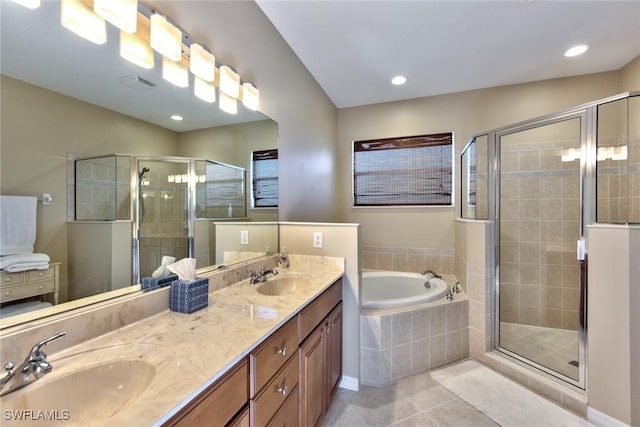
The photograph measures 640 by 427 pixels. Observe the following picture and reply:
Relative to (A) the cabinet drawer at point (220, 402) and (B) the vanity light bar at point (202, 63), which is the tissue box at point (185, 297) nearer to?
(A) the cabinet drawer at point (220, 402)

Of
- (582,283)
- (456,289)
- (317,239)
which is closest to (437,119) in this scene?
(456,289)

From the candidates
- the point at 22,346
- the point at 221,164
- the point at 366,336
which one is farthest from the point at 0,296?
the point at 366,336

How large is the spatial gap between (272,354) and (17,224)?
85 cm

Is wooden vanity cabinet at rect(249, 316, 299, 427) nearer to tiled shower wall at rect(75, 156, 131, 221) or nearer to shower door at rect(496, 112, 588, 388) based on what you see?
tiled shower wall at rect(75, 156, 131, 221)

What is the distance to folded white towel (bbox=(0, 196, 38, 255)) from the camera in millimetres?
685

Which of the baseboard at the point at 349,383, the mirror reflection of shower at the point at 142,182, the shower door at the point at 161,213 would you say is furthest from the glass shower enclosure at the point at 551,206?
the mirror reflection of shower at the point at 142,182

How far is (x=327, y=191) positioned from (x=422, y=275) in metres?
1.45

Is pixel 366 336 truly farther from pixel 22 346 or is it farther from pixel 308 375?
pixel 22 346

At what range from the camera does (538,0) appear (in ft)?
5.65

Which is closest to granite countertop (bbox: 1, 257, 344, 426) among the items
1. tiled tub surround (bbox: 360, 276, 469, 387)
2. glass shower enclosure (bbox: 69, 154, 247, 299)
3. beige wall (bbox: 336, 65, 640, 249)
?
glass shower enclosure (bbox: 69, 154, 247, 299)

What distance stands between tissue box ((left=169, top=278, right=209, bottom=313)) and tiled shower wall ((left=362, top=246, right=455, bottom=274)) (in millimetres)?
2520

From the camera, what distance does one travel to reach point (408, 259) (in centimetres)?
320

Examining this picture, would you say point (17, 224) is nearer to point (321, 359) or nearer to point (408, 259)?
point (321, 359)

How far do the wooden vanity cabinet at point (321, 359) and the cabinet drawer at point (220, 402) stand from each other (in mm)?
434
